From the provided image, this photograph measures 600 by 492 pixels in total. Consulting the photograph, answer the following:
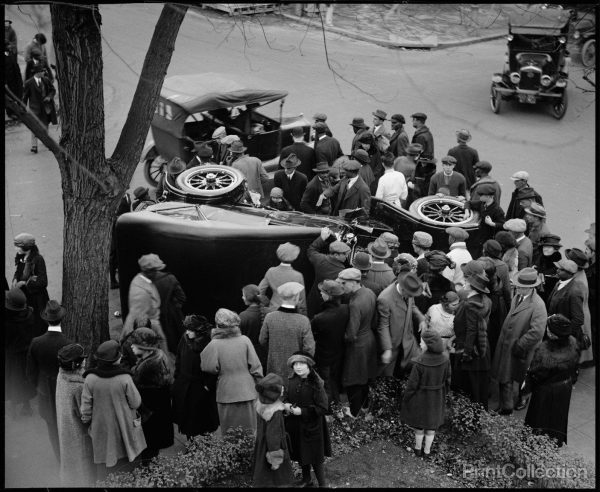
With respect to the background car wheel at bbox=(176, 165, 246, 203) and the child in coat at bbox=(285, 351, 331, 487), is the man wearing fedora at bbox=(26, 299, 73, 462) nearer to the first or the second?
the child in coat at bbox=(285, 351, 331, 487)

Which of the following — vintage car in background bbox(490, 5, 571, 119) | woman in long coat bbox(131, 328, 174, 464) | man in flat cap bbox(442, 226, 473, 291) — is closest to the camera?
woman in long coat bbox(131, 328, 174, 464)

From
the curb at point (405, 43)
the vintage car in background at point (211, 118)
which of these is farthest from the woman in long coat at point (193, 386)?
the curb at point (405, 43)

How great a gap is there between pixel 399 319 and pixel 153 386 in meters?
2.45

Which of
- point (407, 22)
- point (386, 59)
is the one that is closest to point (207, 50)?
point (386, 59)

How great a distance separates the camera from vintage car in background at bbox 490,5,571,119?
15930 millimetres

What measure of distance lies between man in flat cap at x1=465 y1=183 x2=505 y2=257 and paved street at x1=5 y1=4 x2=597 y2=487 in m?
1.97

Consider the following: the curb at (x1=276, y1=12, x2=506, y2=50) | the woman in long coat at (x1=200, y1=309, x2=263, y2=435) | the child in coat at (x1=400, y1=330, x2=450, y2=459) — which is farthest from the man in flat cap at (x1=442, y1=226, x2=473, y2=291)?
the curb at (x1=276, y1=12, x2=506, y2=50)

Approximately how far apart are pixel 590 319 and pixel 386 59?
12310 millimetres

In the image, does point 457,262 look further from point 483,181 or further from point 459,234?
point 483,181

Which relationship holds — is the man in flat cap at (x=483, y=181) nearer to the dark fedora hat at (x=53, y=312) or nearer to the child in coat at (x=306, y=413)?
the child in coat at (x=306, y=413)

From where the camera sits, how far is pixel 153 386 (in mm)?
6789

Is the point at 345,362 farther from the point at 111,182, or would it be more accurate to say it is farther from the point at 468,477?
the point at 111,182

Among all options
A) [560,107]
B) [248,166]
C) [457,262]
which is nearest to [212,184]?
[248,166]

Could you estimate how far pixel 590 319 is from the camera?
28.6ft
